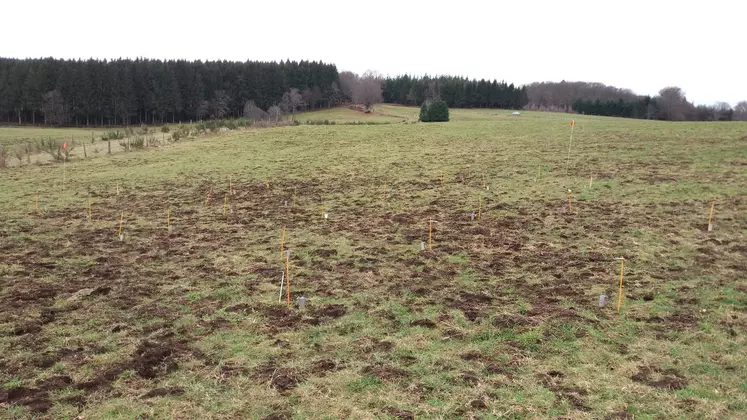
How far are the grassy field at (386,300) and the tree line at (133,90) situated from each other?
2486 inches

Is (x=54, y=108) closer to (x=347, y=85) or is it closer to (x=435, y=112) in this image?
(x=347, y=85)

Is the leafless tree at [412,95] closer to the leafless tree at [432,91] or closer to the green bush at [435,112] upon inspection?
the leafless tree at [432,91]

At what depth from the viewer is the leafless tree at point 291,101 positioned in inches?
3493

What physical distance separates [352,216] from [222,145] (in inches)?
952

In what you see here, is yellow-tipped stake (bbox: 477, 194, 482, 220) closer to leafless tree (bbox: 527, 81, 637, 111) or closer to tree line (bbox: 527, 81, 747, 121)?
Answer: tree line (bbox: 527, 81, 747, 121)

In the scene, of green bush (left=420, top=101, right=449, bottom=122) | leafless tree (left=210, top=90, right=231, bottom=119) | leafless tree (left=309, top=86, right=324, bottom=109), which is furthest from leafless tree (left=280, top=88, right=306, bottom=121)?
green bush (left=420, top=101, right=449, bottom=122)

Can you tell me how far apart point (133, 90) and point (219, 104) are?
47.8 ft

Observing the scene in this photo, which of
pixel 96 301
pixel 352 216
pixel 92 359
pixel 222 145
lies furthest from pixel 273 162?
pixel 92 359

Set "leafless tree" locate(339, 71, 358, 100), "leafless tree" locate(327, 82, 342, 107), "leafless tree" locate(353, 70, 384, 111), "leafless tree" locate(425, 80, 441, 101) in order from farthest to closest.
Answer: "leafless tree" locate(339, 71, 358, 100) → "leafless tree" locate(327, 82, 342, 107) → "leafless tree" locate(425, 80, 441, 101) → "leafless tree" locate(353, 70, 384, 111)

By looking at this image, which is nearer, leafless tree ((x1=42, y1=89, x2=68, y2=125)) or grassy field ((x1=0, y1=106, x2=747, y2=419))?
grassy field ((x1=0, y1=106, x2=747, y2=419))

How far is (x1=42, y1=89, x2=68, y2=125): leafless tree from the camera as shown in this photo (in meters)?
72.1

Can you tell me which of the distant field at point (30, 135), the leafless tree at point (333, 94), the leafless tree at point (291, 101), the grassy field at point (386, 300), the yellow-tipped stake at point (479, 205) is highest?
the leafless tree at point (333, 94)

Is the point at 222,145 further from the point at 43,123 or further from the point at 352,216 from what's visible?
the point at 43,123

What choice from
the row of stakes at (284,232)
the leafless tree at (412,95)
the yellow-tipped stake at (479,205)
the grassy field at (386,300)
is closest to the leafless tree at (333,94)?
the leafless tree at (412,95)
